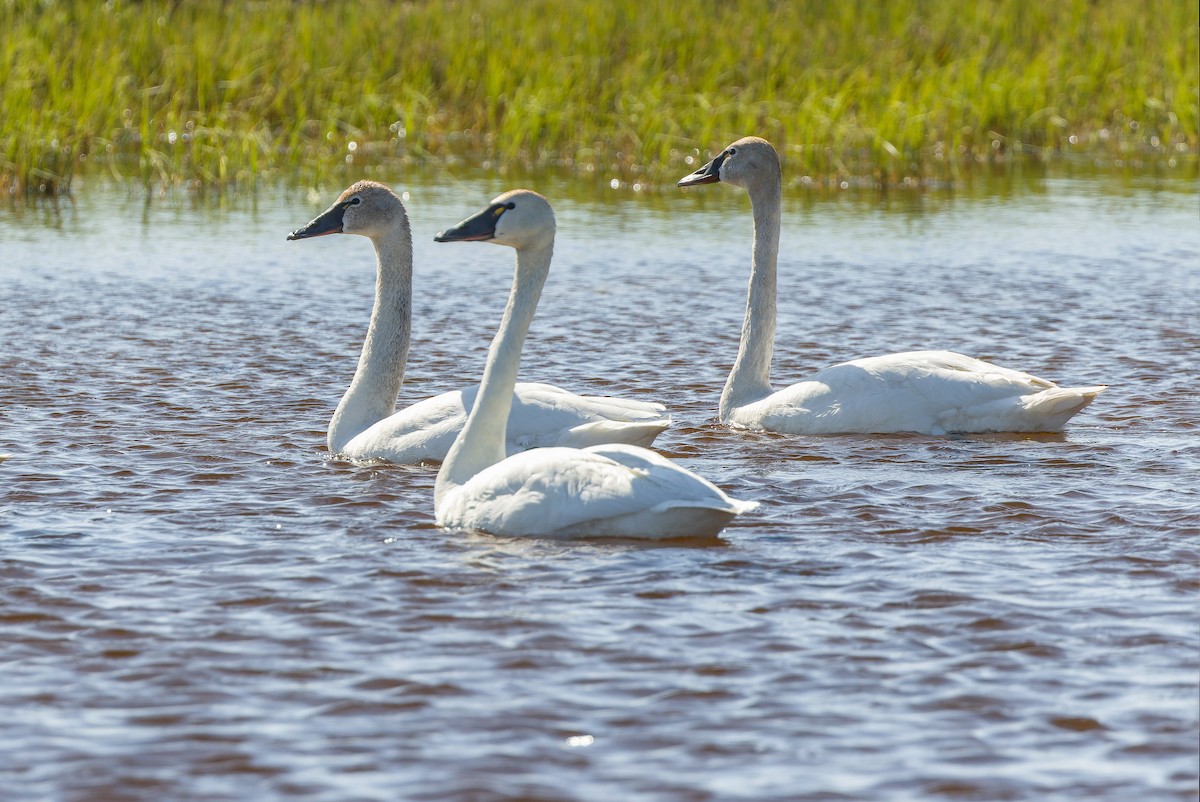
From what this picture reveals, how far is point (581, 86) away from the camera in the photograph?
20312mm

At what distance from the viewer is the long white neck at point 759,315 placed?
30.2ft

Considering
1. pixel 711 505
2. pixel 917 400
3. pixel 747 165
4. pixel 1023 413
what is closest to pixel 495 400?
pixel 711 505

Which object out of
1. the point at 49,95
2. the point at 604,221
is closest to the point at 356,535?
the point at 604,221

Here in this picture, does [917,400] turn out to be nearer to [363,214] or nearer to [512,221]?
[512,221]

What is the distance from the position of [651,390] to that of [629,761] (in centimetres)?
549

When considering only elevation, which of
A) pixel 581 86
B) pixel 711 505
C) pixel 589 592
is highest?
pixel 581 86

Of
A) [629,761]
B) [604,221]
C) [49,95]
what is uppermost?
[49,95]

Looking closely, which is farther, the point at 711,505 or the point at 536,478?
the point at 536,478

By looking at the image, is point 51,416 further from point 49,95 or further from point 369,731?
point 49,95

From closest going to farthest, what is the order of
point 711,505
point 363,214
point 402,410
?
point 711,505 < point 402,410 < point 363,214

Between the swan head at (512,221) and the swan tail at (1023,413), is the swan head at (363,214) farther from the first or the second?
the swan tail at (1023,413)

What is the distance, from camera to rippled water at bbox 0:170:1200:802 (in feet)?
14.8

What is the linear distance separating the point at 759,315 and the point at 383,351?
2070mm

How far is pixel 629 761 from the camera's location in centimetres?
448
